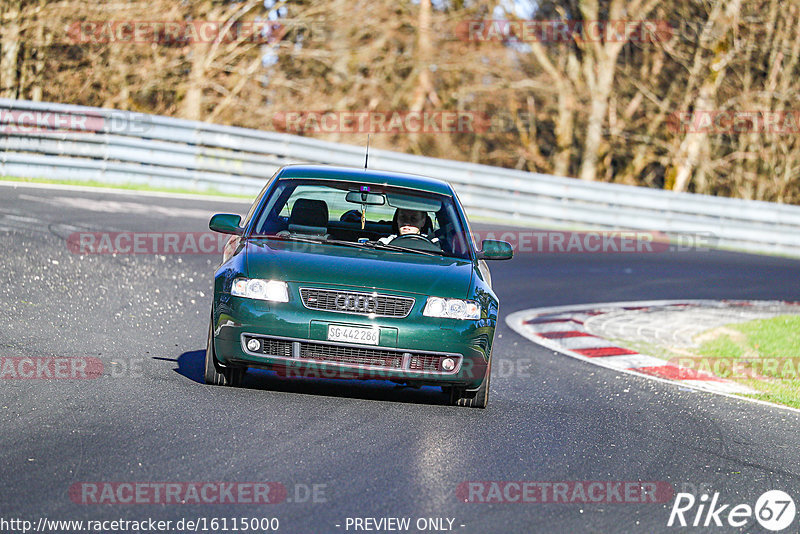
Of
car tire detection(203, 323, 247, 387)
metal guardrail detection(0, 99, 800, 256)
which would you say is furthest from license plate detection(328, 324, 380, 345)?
metal guardrail detection(0, 99, 800, 256)

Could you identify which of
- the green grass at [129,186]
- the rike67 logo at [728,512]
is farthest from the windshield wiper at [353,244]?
the green grass at [129,186]

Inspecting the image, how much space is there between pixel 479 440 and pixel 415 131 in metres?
30.9

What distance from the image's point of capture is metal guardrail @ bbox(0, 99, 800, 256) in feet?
64.3

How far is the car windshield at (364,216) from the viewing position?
7906 mm

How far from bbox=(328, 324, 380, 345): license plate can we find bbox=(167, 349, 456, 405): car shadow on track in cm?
78

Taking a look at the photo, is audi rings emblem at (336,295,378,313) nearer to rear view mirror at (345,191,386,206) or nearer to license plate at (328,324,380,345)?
license plate at (328,324,380,345)

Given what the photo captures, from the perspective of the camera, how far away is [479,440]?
655 cm

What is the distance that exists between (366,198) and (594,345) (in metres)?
4.15

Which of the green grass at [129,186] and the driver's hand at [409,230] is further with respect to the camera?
the green grass at [129,186]

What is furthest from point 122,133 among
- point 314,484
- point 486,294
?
point 314,484

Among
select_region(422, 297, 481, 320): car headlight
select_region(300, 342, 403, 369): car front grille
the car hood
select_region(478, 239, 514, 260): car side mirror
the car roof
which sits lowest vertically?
select_region(300, 342, 403, 369): car front grille

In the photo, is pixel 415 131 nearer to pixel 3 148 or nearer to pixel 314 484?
pixel 3 148

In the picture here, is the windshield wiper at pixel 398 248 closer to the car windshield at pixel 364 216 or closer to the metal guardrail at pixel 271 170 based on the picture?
the car windshield at pixel 364 216

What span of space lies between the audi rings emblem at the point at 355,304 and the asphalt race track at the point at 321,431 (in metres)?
0.62
